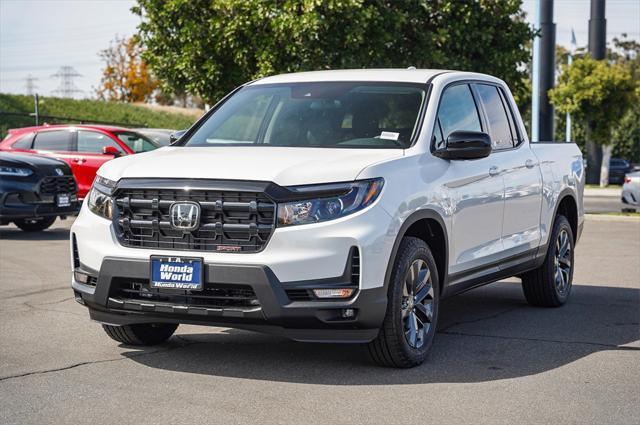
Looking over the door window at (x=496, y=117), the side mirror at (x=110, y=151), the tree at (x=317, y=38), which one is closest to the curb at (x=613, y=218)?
the tree at (x=317, y=38)

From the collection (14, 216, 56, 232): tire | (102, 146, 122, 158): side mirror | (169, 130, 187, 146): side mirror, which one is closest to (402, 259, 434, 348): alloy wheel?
(169, 130, 187, 146): side mirror

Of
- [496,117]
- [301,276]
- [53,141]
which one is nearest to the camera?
[301,276]

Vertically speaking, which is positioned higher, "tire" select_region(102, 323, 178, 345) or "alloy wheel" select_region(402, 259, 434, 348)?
"alloy wheel" select_region(402, 259, 434, 348)

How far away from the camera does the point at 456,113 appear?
24.6 ft

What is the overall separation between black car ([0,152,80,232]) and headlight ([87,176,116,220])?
8.57 meters

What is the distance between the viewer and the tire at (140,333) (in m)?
6.84

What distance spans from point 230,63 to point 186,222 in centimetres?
1991

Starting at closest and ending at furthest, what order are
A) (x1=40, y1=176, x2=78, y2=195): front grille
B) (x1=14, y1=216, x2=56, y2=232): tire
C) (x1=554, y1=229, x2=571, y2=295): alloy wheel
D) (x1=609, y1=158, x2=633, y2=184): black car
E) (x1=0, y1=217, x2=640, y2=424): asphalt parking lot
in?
(x1=0, y1=217, x2=640, y2=424): asphalt parking lot
(x1=554, y1=229, x2=571, y2=295): alloy wheel
(x1=40, y1=176, x2=78, y2=195): front grille
(x1=14, y1=216, x2=56, y2=232): tire
(x1=609, y1=158, x2=633, y2=184): black car

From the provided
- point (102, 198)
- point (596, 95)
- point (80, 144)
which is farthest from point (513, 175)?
point (596, 95)

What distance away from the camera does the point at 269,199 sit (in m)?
5.79

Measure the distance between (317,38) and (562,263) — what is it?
14603mm

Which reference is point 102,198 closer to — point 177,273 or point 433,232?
point 177,273

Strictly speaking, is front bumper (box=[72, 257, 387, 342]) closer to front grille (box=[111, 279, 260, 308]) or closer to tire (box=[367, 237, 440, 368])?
front grille (box=[111, 279, 260, 308])

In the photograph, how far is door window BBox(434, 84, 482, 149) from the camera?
282 inches
